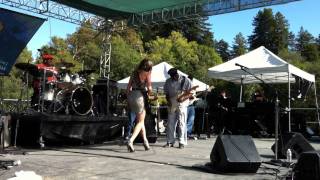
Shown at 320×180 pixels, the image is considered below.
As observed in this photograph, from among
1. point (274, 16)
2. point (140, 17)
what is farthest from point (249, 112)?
point (274, 16)

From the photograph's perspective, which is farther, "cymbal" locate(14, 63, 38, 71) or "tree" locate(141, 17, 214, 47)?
"tree" locate(141, 17, 214, 47)

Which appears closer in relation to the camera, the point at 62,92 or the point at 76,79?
the point at 62,92

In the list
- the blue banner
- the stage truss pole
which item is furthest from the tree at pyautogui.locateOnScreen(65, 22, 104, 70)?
the blue banner

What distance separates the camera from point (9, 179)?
5.82 m

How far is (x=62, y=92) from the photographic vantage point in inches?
442

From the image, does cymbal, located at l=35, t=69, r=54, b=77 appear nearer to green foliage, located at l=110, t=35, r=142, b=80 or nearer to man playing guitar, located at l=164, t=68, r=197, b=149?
man playing guitar, located at l=164, t=68, r=197, b=149

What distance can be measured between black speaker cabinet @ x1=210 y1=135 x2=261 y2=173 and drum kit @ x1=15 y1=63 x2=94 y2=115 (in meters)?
4.85

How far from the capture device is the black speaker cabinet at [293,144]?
25.8 feet

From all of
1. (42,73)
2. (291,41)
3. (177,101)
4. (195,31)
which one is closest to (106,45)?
(42,73)

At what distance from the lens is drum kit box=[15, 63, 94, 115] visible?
10.9 meters

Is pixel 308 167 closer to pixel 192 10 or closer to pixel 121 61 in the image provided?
pixel 192 10

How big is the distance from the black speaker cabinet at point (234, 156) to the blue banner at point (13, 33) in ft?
11.1

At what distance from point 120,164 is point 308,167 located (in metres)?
3.12

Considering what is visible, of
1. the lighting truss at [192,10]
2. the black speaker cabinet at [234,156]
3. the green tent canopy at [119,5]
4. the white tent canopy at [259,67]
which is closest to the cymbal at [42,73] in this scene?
the black speaker cabinet at [234,156]
